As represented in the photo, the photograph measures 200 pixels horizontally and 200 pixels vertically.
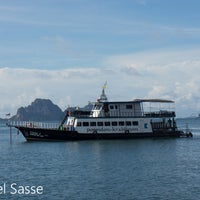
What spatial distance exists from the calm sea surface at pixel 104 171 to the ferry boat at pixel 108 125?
4774 millimetres

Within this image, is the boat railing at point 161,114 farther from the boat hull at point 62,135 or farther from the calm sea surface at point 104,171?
the calm sea surface at point 104,171

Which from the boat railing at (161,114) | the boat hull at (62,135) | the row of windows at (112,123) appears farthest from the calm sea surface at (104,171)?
the boat railing at (161,114)

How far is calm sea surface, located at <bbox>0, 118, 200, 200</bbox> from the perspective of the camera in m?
32.1

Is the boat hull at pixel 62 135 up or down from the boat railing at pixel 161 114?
down

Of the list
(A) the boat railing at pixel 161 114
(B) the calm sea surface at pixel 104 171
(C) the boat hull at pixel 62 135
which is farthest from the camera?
(A) the boat railing at pixel 161 114

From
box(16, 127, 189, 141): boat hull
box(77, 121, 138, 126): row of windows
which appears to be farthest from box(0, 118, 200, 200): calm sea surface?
box(77, 121, 138, 126): row of windows

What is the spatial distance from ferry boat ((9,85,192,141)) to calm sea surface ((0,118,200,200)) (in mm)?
4774

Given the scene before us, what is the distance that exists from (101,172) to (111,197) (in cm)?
909

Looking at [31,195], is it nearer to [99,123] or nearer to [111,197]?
[111,197]

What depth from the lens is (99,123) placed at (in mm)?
68375

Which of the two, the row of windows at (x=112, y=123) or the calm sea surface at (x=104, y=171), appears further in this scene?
the row of windows at (x=112, y=123)

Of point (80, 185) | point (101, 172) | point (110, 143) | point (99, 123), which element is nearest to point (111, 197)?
point (80, 185)

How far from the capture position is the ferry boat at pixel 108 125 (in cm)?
6775

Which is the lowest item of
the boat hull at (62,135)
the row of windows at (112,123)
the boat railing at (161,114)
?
the boat hull at (62,135)
